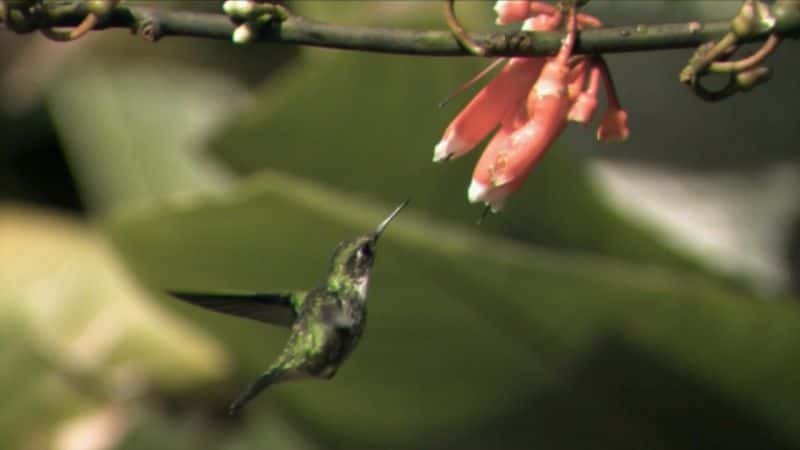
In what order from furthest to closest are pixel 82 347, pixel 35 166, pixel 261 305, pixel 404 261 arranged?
pixel 35 166
pixel 82 347
pixel 404 261
pixel 261 305

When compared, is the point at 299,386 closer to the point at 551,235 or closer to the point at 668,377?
the point at 551,235

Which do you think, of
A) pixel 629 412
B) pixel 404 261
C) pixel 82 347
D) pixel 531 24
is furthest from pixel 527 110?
pixel 82 347

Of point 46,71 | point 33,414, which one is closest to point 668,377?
point 33,414

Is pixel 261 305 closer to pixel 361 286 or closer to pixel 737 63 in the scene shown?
pixel 361 286

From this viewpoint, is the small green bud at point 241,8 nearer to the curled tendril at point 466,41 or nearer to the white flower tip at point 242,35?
the white flower tip at point 242,35

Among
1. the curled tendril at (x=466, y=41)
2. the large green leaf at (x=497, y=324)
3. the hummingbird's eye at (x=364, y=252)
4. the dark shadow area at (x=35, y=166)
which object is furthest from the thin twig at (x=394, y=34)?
the dark shadow area at (x=35, y=166)

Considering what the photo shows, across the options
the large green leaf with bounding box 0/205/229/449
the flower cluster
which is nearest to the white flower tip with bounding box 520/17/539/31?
the flower cluster

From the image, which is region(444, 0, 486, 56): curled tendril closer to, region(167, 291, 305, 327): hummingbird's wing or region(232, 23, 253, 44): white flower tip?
region(232, 23, 253, 44): white flower tip
